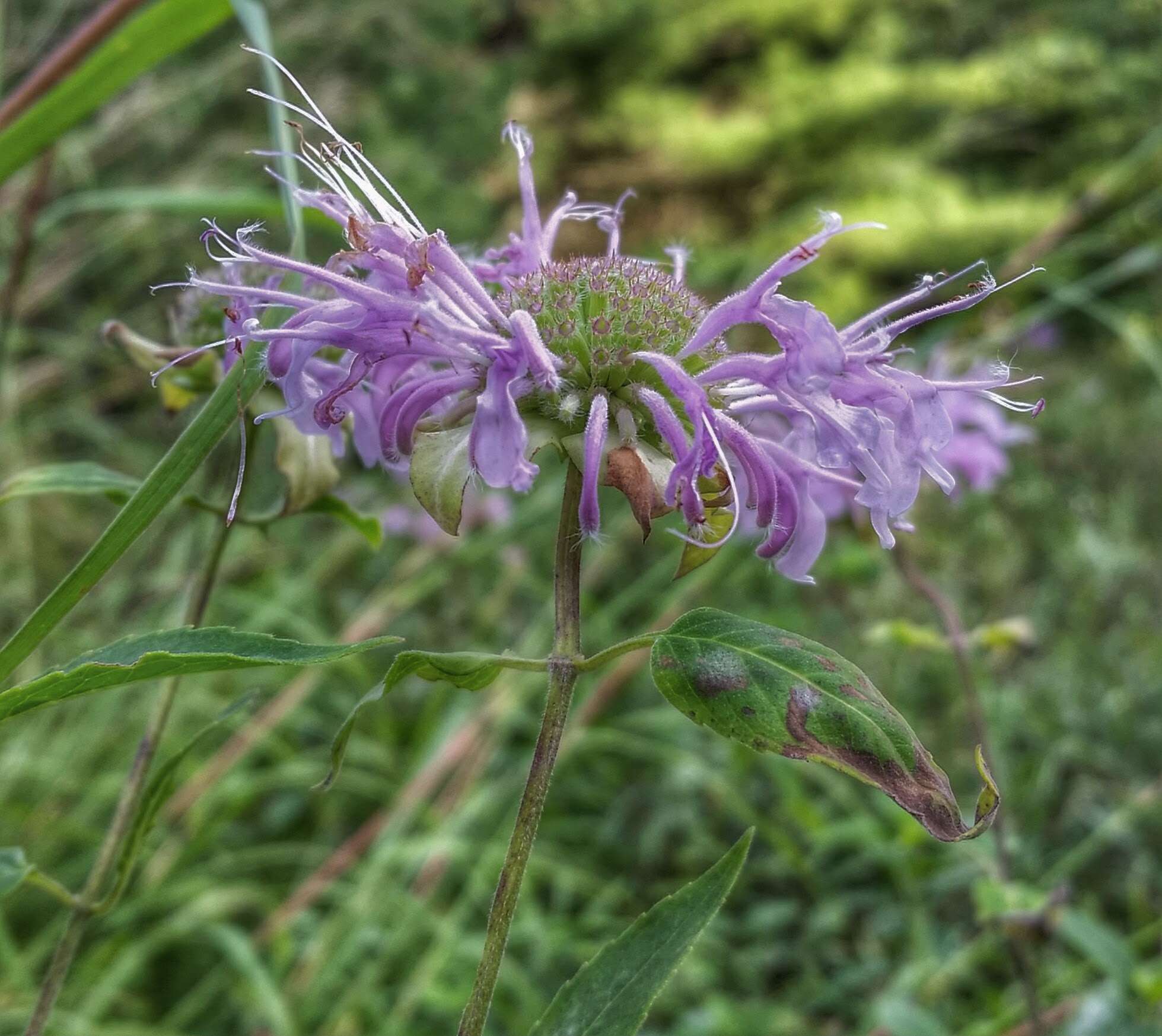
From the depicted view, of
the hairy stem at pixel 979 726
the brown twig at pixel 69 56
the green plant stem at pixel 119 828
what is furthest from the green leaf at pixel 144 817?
the hairy stem at pixel 979 726

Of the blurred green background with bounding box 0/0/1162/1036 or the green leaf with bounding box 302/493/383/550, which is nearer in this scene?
the green leaf with bounding box 302/493/383/550

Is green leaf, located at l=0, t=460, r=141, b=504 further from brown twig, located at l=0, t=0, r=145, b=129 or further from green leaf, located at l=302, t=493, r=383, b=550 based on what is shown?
brown twig, located at l=0, t=0, r=145, b=129

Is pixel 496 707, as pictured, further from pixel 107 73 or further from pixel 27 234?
pixel 107 73

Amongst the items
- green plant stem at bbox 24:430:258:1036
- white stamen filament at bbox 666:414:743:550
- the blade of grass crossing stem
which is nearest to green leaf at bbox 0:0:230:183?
the blade of grass crossing stem

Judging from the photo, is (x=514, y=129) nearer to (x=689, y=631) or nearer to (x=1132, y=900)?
(x=689, y=631)

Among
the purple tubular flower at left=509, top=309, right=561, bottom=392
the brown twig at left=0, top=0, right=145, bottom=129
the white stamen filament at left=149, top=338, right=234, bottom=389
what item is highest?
the brown twig at left=0, top=0, right=145, bottom=129

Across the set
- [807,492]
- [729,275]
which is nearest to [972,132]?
[729,275]
